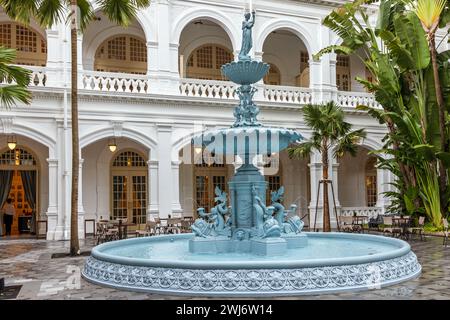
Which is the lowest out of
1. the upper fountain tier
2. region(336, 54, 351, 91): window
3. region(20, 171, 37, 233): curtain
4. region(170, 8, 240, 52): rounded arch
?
region(20, 171, 37, 233): curtain

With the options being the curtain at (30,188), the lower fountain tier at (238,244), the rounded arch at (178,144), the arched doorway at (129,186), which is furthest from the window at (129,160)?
the lower fountain tier at (238,244)

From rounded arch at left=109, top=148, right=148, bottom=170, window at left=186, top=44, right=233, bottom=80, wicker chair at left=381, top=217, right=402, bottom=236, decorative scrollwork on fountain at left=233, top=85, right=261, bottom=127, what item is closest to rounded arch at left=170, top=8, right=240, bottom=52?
window at left=186, top=44, right=233, bottom=80

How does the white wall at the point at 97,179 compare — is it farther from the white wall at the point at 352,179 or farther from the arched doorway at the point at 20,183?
the white wall at the point at 352,179

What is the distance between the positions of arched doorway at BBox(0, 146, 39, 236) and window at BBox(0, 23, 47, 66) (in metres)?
3.49

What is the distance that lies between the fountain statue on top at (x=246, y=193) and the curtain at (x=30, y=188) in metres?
12.5

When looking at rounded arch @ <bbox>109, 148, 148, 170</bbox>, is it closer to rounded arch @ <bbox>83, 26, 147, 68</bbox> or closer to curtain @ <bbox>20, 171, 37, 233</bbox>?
curtain @ <bbox>20, 171, 37, 233</bbox>

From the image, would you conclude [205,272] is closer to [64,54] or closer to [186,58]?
[64,54]

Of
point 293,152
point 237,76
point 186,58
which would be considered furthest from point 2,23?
point 237,76

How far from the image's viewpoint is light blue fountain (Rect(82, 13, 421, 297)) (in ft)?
23.9

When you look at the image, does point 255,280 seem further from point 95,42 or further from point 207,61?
point 207,61

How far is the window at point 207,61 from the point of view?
2361 cm

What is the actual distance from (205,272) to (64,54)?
1300cm

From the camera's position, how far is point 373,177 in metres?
26.8

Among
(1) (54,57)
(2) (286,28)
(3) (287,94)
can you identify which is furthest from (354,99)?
(1) (54,57)
